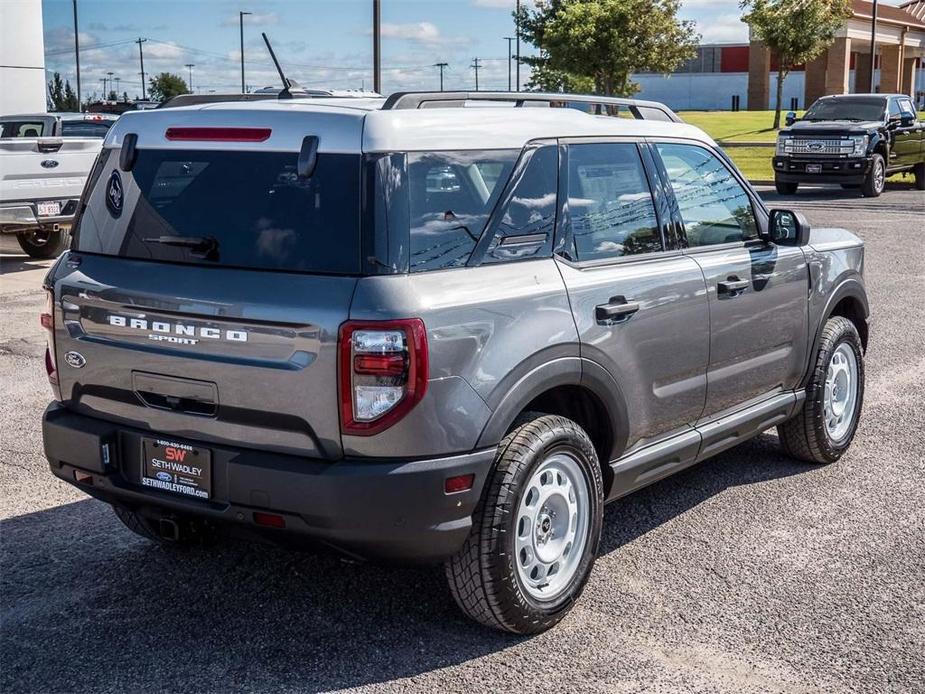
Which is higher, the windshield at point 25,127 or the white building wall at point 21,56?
the white building wall at point 21,56

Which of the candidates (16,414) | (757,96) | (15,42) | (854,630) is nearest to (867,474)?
(854,630)

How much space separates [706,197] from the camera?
5402 millimetres

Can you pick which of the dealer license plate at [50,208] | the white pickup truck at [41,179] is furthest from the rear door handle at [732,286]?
the dealer license plate at [50,208]

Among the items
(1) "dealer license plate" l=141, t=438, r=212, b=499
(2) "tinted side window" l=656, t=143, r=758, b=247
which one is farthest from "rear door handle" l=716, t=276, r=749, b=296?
(1) "dealer license plate" l=141, t=438, r=212, b=499

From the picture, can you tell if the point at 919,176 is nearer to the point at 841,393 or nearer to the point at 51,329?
the point at 841,393

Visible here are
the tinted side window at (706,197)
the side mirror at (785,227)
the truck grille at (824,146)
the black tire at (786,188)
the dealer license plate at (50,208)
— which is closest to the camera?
the tinted side window at (706,197)

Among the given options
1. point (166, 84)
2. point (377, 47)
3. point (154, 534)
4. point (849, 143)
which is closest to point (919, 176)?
point (849, 143)

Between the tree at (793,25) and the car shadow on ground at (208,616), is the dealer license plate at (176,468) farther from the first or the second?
the tree at (793,25)

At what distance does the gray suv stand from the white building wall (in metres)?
21.0

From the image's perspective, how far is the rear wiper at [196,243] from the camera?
4012mm

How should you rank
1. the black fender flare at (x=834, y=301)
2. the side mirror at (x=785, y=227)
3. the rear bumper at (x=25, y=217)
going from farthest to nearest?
the rear bumper at (x=25, y=217), the black fender flare at (x=834, y=301), the side mirror at (x=785, y=227)

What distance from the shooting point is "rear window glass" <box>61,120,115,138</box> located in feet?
53.1

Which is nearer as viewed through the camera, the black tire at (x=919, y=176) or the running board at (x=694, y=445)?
the running board at (x=694, y=445)

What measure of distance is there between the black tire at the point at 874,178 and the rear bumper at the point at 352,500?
21360 millimetres
